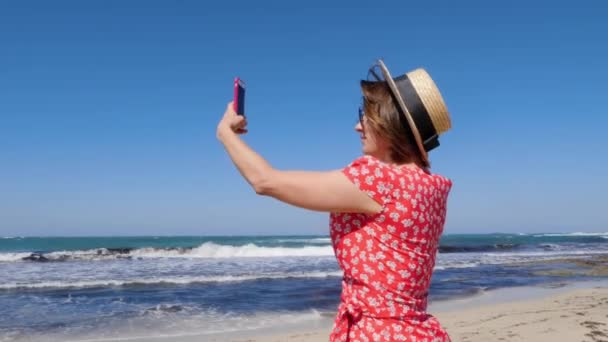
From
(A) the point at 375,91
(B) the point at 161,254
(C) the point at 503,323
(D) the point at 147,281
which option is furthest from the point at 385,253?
(B) the point at 161,254

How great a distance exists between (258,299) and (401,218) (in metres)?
10.7

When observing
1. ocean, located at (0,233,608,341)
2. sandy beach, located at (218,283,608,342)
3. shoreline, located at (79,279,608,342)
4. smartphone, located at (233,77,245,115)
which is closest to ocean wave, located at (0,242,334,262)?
ocean, located at (0,233,608,341)

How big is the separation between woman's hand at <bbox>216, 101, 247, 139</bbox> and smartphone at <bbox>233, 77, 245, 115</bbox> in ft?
0.06

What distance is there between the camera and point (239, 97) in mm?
1699

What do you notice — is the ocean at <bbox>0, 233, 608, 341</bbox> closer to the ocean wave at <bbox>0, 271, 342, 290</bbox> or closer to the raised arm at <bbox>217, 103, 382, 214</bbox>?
the ocean wave at <bbox>0, 271, 342, 290</bbox>

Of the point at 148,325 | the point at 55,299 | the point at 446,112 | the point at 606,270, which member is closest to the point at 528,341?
the point at 148,325

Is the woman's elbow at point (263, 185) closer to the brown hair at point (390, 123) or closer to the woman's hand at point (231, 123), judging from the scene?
the woman's hand at point (231, 123)

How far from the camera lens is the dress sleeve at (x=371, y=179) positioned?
1.52 m

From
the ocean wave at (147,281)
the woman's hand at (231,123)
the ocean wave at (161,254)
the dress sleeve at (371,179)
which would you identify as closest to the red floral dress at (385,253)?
the dress sleeve at (371,179)

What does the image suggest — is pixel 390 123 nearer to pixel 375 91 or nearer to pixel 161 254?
pixel 375 91

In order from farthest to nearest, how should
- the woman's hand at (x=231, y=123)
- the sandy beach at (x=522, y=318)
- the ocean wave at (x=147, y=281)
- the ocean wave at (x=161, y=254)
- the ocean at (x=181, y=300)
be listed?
the ocean wave at (x=161, y=254), the ocean wave at (x=147, y=281), the ocean at (x=181, y=300), the sandy beach at (x=522, y=318), the woman's hand at (x=231, y=123)

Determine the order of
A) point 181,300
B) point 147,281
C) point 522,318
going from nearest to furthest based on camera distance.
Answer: point 522,318
point 181,300
point 147,281

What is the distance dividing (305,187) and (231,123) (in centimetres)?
31

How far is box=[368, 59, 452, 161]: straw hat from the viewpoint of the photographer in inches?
64.6
